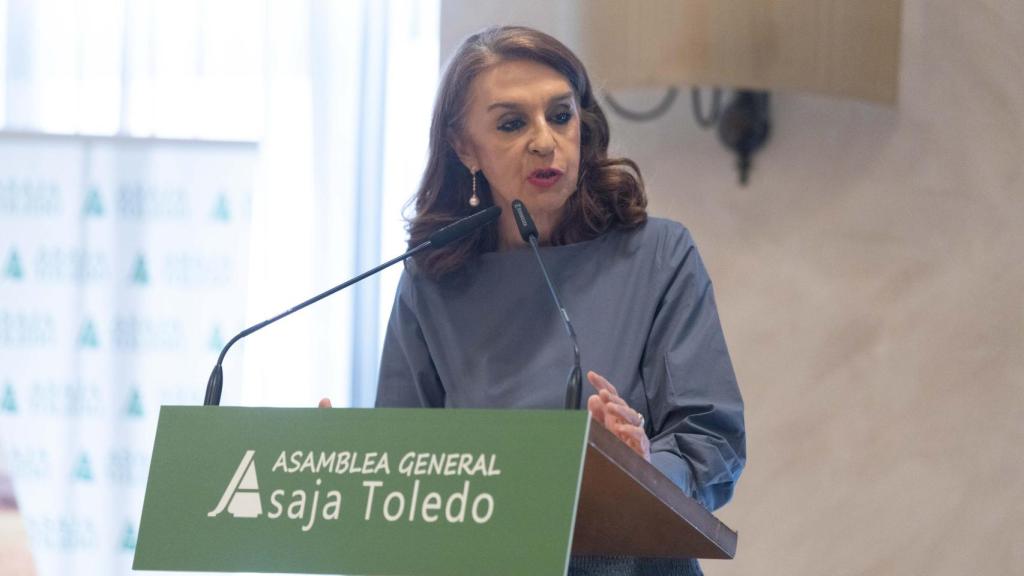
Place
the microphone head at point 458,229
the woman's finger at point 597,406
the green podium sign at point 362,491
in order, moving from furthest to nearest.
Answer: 1. the microphone head at point 458,229
2. the woman's finger at point 597,406
3. the green podium sign at point 362,491

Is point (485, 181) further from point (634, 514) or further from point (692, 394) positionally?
point (634, 514)

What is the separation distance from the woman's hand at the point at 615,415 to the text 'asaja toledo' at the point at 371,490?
260 mm

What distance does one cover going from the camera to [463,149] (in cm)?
217

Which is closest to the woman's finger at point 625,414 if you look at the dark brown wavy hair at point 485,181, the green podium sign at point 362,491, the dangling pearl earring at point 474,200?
the green podium sign at point 362,491

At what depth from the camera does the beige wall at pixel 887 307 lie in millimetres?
2924

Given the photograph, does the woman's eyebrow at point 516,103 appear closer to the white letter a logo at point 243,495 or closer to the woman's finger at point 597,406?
the woman's finger at point 597,406

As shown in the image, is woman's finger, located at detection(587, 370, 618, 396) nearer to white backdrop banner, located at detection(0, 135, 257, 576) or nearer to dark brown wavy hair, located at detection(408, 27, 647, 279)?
dark brown wavy hair, located at detection(408, 27, 647, 279)

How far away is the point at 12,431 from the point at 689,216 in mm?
1826

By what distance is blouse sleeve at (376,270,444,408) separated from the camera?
209 cm

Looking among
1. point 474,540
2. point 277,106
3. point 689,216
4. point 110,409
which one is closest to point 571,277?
point 474,540

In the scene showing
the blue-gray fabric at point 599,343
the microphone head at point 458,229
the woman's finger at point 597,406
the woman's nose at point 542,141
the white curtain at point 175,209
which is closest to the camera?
the woman's finger at point 597,406

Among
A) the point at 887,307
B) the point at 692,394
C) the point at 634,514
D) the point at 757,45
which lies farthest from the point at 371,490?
the point at 887,307

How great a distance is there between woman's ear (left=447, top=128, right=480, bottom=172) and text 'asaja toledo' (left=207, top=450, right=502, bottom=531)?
901mm

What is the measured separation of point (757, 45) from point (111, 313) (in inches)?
69.2
